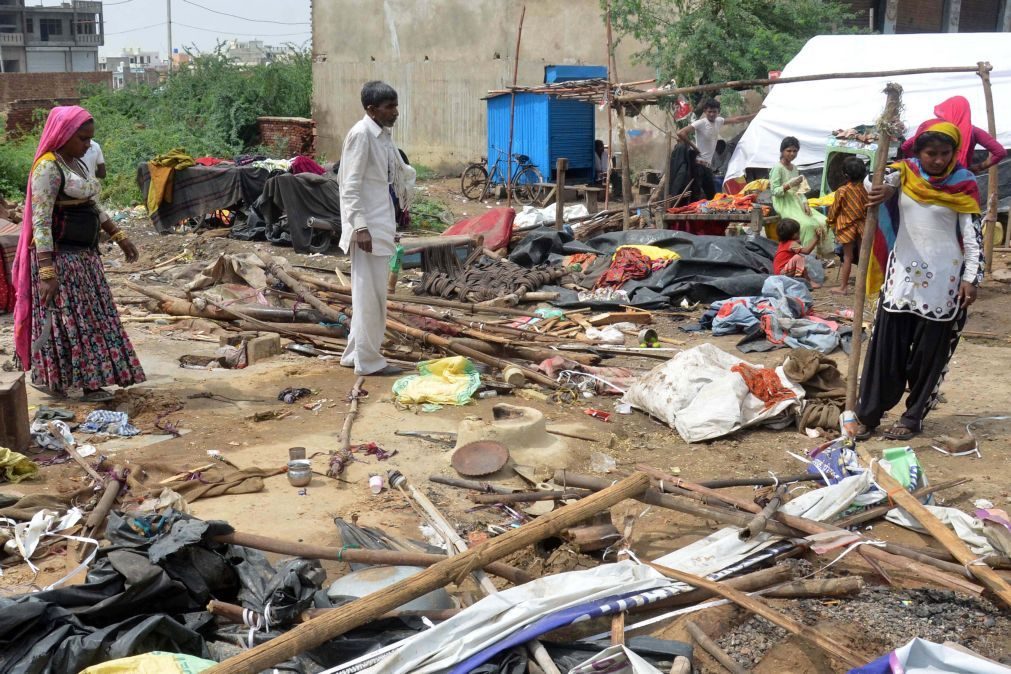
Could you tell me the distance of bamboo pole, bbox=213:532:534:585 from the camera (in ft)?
11.5

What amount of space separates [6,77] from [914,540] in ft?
102

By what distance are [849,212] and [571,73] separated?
35.5 feet

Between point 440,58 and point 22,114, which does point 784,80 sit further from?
point 22,114

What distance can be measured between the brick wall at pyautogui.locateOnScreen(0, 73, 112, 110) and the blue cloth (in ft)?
83.8

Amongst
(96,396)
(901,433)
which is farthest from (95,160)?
(901,433)

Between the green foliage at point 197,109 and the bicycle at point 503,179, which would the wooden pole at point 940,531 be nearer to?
the bicycle at point 503,179

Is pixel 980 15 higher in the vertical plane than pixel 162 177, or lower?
higher

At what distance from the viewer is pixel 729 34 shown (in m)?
16.2

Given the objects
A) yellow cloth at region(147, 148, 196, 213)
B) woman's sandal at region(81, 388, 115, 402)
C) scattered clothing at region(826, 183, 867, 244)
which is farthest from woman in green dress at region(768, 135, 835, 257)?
yellow cloth at region(147, 148, 196, 213)

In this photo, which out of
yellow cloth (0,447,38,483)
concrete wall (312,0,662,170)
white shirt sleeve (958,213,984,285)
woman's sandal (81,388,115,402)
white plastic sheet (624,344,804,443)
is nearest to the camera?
yellow cloth (0,447,38,483)

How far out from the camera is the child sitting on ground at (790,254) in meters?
9.58

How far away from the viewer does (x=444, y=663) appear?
2.96 meters

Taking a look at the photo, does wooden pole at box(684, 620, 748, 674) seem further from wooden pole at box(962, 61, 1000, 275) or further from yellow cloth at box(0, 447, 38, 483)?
wooden pole at box(962, 61, 1000, 275)

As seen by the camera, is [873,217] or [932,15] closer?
[873,217]
